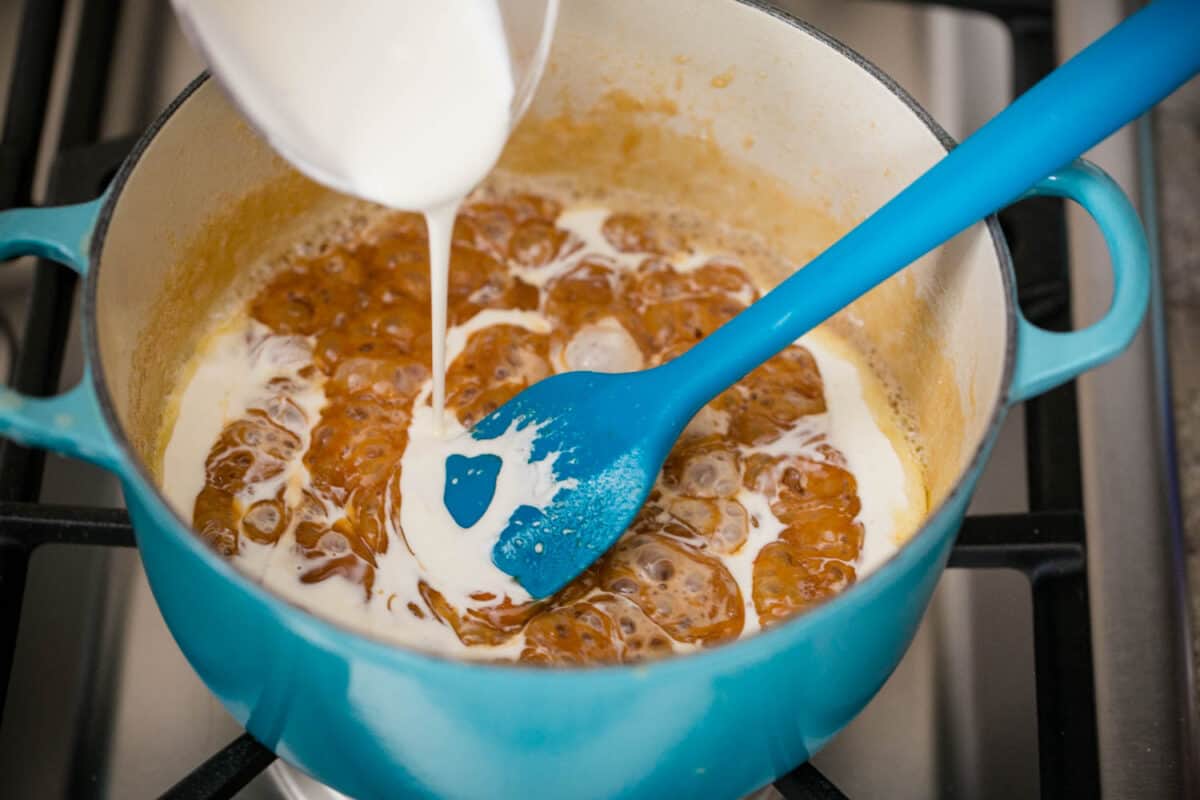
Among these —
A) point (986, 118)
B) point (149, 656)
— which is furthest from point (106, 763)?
point (986, 118)

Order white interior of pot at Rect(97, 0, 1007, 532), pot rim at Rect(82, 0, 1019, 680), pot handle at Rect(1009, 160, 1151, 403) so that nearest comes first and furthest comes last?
1. pot rim at Rect(82, 0, 1019, 680)
2. pot handle at Rect(1009, 160, 1151, 403)
3. white interior of pot at Rect(97, 0, 1007, 532)

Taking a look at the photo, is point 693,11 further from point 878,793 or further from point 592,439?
point 878,793

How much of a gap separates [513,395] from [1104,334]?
401mm

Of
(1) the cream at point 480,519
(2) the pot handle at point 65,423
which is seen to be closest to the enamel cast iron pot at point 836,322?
(2) the pot handle at point 65,423

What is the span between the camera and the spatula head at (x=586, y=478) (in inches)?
29.4

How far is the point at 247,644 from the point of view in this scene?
571 mm

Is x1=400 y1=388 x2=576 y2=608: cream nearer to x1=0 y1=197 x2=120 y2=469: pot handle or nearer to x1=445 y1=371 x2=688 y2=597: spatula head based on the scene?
x1=445 y1=371 x2=688 y2=597: spatula head

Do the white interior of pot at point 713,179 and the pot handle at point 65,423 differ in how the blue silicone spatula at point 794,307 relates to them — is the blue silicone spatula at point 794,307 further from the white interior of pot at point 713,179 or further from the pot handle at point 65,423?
the pot handle at point 65,423

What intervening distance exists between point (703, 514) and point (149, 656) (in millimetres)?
352

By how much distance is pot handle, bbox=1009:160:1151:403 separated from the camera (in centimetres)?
62

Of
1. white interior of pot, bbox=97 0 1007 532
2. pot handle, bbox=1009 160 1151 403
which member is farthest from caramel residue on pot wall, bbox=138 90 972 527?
pot handle, bbox=1009 160 1151 403

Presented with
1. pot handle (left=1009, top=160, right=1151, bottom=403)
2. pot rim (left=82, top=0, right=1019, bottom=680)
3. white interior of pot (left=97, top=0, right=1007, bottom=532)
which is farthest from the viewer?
white interior of pot (left=97, top=0, right=1007, bottom=532)

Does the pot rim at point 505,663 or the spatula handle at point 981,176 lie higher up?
the spatula handle at point 981,176

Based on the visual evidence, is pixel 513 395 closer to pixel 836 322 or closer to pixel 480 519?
pixel 480 519
